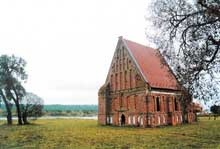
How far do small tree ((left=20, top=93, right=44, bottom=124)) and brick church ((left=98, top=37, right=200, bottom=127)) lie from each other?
1188 centimetres

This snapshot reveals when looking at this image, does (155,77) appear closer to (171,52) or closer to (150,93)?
(150,93)

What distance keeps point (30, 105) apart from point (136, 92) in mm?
21190

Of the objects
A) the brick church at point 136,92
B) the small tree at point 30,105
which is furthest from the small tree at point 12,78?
the brick church at point 136,92

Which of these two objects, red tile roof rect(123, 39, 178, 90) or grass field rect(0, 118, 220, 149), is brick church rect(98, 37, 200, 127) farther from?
grass field rect(0, 118, 220, 149)

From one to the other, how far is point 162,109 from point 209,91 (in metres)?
26.2

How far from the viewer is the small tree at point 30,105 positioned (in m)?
49.0

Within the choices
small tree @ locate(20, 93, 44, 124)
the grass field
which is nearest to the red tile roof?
the grass field

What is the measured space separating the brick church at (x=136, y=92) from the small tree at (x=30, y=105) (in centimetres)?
1188

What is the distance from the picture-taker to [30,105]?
162 ft

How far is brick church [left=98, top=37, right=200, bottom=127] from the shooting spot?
126 feet

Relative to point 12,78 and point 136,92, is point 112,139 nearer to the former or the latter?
point 136,92

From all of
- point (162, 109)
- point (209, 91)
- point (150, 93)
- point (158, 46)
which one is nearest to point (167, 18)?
point (158, 46)

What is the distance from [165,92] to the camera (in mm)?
41594

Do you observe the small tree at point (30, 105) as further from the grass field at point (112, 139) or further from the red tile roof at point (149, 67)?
the grass field at point (112, 139)
